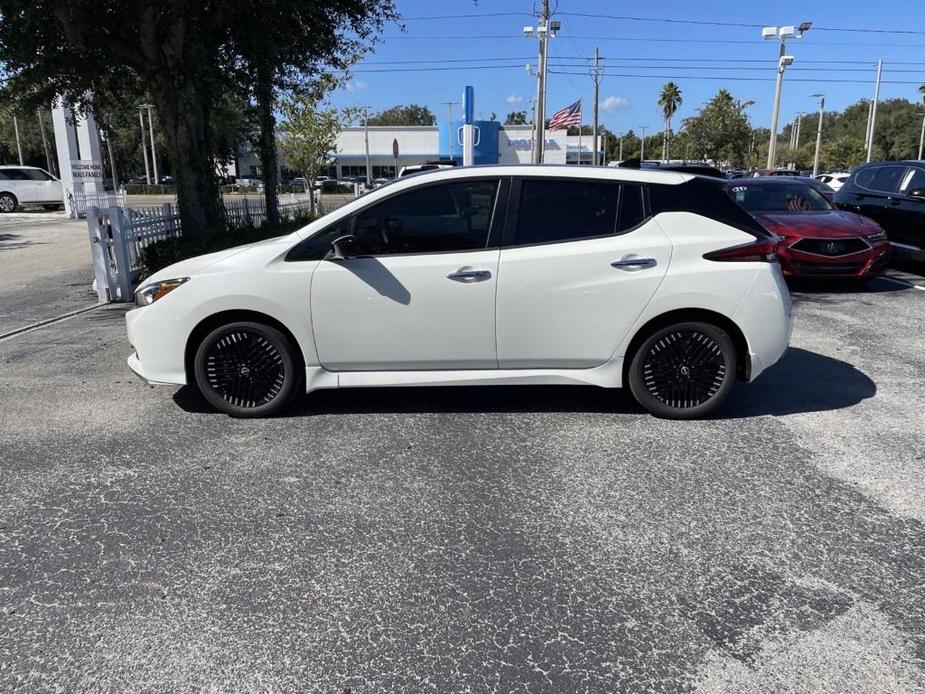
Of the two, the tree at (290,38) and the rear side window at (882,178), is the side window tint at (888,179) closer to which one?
the rear side window at (882,178)

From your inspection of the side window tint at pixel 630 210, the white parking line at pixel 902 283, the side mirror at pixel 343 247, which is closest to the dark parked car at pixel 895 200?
the white parking line at pixel 902 283

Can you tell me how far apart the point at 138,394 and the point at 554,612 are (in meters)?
4.10

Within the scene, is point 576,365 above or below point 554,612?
above

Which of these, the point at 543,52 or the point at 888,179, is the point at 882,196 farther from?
the point at 543,52

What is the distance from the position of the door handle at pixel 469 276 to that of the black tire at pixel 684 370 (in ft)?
3.84

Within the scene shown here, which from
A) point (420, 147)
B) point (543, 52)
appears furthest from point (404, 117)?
point (543, 52)

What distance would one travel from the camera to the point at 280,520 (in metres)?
3.61

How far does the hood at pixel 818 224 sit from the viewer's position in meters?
9.44

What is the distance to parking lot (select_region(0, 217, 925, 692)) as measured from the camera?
2578 mm

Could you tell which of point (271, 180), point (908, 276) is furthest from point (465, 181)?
point (271, 180)

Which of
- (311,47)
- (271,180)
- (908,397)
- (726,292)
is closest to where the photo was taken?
(726,292)

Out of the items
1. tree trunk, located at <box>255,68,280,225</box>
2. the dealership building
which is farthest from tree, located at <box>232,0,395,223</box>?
the dealership building

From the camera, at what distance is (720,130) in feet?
173

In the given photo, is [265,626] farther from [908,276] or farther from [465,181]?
[908,276]
